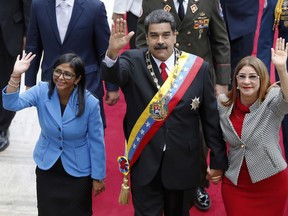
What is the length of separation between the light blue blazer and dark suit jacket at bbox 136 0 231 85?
82cm

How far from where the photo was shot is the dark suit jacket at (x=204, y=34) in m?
3.77

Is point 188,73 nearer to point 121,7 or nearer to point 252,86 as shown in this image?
point 252,86

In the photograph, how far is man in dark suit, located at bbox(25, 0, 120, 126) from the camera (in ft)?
12.6

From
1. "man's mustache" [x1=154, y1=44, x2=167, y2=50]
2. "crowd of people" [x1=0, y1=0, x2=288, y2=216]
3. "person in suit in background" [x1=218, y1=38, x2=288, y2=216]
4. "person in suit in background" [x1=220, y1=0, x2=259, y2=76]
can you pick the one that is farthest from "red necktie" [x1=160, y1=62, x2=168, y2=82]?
"person in suit in background" [x1=220, y1=0, x2=259, y2=76]

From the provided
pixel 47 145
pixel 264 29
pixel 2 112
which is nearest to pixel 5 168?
pixel 2 112

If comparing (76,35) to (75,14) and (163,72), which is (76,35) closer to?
(75,14)

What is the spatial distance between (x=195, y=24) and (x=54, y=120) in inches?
45.2

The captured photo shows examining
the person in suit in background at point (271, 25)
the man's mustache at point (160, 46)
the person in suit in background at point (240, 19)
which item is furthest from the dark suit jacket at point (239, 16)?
the man's mustache at point (160, 46)

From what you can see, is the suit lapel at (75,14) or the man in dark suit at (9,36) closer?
the suit lapel at (75,14)

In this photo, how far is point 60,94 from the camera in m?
3.31

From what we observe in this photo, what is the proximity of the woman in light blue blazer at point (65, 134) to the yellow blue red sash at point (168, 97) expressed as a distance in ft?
0.74

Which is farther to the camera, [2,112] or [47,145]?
[2,112]

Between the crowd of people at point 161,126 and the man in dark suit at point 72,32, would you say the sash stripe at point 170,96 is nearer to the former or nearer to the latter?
the crowd of people at point 161,126

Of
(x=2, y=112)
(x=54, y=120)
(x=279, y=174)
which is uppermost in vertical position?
(x=54, y=120)
